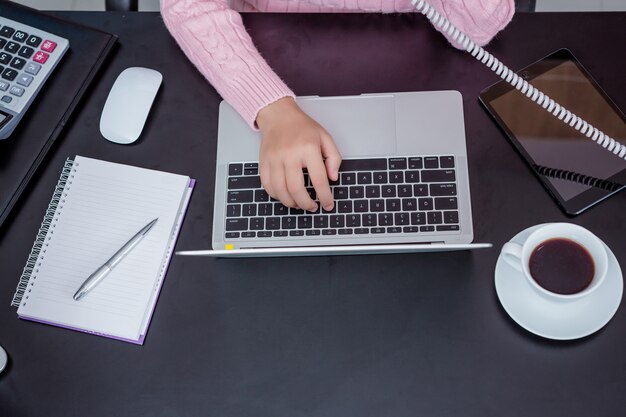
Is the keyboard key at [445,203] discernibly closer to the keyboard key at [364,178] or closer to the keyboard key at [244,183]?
the keyboard key at [364,178]

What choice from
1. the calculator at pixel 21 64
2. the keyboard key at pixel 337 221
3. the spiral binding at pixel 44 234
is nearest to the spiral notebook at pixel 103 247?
the spiral binding at pixel 44 234

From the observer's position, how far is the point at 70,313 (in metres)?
0.76

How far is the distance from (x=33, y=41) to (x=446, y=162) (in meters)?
0.62

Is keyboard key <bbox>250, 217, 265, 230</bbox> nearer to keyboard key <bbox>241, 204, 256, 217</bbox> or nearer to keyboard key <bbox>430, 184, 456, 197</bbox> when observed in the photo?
keyboard key <bbox>241, 204, 256, 217</bbox>

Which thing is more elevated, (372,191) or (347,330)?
(372,191)

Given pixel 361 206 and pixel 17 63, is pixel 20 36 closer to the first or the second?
pixel 17 63

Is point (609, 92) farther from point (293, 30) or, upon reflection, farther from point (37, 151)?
point (37, 151)

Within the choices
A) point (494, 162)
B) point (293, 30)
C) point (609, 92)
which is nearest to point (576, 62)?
point (609, 92)

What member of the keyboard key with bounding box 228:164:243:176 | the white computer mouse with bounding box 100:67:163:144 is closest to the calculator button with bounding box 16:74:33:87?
the white computer mouse with bounding box 100:67:163:144

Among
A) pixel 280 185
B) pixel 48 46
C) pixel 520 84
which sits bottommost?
pixel 280 185

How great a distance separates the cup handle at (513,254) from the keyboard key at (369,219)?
16cm

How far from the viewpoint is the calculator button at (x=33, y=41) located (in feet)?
2.81

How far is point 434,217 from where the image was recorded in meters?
0.75

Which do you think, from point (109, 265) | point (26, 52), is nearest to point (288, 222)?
point (109, 265)
